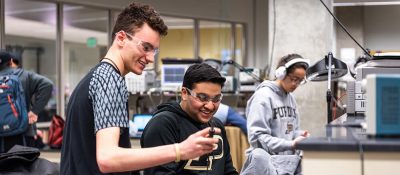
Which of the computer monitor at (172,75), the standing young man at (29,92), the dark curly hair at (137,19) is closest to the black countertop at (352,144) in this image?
the dark curly hair at (137,19)

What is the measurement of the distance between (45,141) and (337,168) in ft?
19.4

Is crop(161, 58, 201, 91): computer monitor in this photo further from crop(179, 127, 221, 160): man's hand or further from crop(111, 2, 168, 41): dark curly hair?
crop(179, 127, 221, 160): man's hand

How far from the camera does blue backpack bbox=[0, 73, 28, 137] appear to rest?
4791mm

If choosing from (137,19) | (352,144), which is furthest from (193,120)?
(352,144)

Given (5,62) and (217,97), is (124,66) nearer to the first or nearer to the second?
(217,97)

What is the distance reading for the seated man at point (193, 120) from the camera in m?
2.34

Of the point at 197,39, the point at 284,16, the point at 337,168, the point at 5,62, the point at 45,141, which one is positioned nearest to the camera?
the point at 337,168

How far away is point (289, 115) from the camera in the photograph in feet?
12.0

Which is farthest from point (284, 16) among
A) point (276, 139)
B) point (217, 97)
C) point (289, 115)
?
point (217, 97)

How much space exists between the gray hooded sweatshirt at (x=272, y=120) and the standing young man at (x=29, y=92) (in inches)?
90.6

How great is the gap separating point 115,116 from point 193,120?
0.79 m

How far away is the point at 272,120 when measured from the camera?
3518mm

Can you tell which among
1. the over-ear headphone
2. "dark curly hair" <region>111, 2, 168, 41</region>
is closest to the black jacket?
"dark curly hair" <region>111, 2, 168, 41</region>

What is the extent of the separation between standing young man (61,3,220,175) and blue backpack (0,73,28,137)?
3.08 meters
